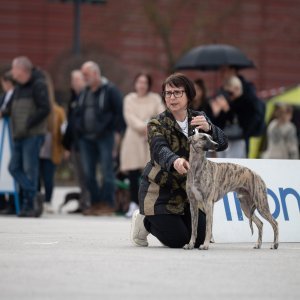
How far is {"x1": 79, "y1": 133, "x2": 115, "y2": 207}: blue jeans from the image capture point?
1742 centimetres

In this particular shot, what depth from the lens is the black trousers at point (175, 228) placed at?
10812mm

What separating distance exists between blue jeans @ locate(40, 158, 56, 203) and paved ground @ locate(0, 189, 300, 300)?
583 cm

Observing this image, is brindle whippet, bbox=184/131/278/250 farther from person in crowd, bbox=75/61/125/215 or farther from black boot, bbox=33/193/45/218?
person in crowd, bbox=75/61/125/215

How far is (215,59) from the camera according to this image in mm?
18531

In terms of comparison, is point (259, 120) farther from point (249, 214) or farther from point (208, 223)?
point (208, 223)

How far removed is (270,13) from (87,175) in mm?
23554

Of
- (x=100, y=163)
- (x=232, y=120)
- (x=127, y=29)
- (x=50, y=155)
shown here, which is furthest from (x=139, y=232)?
(x=127, y=29)

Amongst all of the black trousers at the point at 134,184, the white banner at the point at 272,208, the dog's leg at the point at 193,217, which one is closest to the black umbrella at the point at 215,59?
the black trousers at the point at 134,184

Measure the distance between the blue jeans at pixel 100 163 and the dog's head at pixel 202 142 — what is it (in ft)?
22.7

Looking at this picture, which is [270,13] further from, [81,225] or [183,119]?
[183,119]

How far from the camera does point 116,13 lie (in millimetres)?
37406

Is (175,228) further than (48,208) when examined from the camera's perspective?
No

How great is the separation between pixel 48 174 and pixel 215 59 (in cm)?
284

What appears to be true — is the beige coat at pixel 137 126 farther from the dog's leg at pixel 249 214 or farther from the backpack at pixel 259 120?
the dog's leg at pixel 249 214
